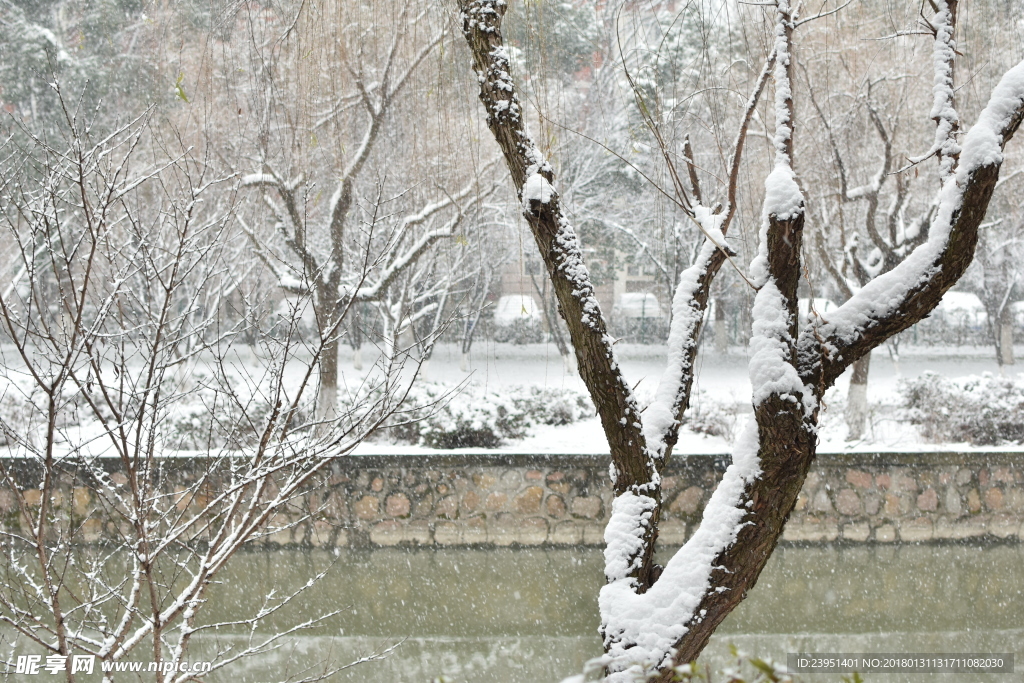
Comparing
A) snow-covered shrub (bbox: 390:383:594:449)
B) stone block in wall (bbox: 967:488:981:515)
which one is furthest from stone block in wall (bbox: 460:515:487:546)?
stone block in wall (bbox: 967:488:981:515)

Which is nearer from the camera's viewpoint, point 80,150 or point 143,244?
point 80,150

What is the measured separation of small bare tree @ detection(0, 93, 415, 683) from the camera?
2512mm

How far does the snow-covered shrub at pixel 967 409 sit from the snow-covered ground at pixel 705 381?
0.22 metres

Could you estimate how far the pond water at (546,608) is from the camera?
16.6ft

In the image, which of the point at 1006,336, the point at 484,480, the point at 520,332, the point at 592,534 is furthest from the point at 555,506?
the point at 1006,336

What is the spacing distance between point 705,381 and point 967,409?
260 inches

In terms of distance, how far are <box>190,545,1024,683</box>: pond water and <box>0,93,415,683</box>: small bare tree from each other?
292 mm

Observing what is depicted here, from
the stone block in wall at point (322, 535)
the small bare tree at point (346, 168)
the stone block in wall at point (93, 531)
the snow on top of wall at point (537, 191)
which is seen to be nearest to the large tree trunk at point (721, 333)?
the small bare tree at point (346, 168)

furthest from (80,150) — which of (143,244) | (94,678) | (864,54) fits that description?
(864,54)

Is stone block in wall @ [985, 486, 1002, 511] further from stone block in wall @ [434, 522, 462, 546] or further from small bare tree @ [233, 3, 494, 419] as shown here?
small bare tree @ [233, 3, 494, 419]

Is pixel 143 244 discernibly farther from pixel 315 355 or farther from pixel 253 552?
pixel 253 552

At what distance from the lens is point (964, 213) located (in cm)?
193

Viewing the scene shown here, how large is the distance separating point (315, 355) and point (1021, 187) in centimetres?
980

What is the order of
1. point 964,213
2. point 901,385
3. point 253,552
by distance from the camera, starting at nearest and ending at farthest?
point 964,213
point 253,552
point 901,385
